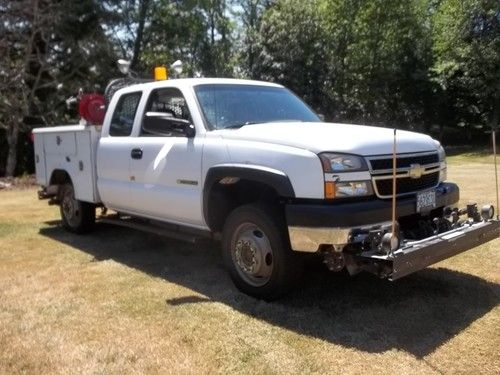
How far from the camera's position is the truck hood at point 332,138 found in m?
4.23

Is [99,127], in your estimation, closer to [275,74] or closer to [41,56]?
[41,56]

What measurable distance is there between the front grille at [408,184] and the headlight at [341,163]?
225 millimetres

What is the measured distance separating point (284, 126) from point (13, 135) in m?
15.2

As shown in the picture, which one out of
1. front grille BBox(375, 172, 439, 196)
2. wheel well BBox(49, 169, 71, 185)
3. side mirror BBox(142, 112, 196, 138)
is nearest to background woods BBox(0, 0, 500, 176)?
wheel well BBox(49, 169, 71, 185)

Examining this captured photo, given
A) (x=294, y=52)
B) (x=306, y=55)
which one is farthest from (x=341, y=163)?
(x=306, y=55)

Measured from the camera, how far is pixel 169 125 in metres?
5.38

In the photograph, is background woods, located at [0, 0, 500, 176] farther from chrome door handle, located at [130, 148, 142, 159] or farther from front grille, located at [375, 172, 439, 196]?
front grille, located at [375, 172, 439, 196]

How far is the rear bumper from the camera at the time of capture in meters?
4.03

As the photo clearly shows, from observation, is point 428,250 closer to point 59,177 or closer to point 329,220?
point 329,220

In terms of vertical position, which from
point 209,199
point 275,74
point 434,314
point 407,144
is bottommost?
point 434,314

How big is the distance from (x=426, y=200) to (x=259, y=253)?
1472 millimetres

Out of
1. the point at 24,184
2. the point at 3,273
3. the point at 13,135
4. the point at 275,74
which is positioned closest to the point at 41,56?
the point at 13,135

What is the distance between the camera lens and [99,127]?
695cm

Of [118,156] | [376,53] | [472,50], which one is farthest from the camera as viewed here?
[376,53]
